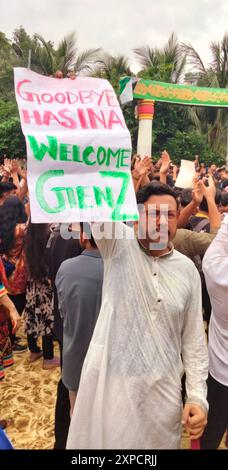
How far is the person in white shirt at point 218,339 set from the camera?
191 centimetres

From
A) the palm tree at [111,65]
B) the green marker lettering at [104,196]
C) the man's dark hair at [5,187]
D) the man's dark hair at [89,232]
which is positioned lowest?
the man's dark hair at [5,187]

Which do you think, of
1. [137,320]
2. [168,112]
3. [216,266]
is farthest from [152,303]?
[168,112]

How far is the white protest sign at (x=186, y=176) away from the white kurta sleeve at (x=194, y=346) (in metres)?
2.50

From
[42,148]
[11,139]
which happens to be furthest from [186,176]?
[11,139]

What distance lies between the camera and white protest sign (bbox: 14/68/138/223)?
5.18 feet

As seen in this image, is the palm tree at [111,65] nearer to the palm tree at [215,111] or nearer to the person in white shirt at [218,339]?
the palm tree at [215,111]

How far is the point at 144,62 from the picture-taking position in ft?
62.0

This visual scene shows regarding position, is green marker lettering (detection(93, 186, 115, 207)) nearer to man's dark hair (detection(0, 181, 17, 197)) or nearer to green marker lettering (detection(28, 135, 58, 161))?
green marker lettering (detection(28, 135, 58, 161))

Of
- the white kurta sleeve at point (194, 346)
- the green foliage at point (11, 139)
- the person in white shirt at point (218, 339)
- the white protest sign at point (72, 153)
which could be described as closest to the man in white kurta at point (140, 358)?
the white kurta sleeve at point (194, 346)

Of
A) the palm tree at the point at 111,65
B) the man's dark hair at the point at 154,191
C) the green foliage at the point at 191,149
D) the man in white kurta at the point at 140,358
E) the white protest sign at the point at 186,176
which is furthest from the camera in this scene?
the palm tree at the point at 111,65

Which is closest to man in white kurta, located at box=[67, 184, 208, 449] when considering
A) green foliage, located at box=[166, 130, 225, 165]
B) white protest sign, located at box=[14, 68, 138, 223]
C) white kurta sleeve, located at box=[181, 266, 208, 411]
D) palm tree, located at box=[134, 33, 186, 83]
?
white kurta sleeve, located at box=[181, 266, 208, 411]

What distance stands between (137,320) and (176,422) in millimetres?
450
